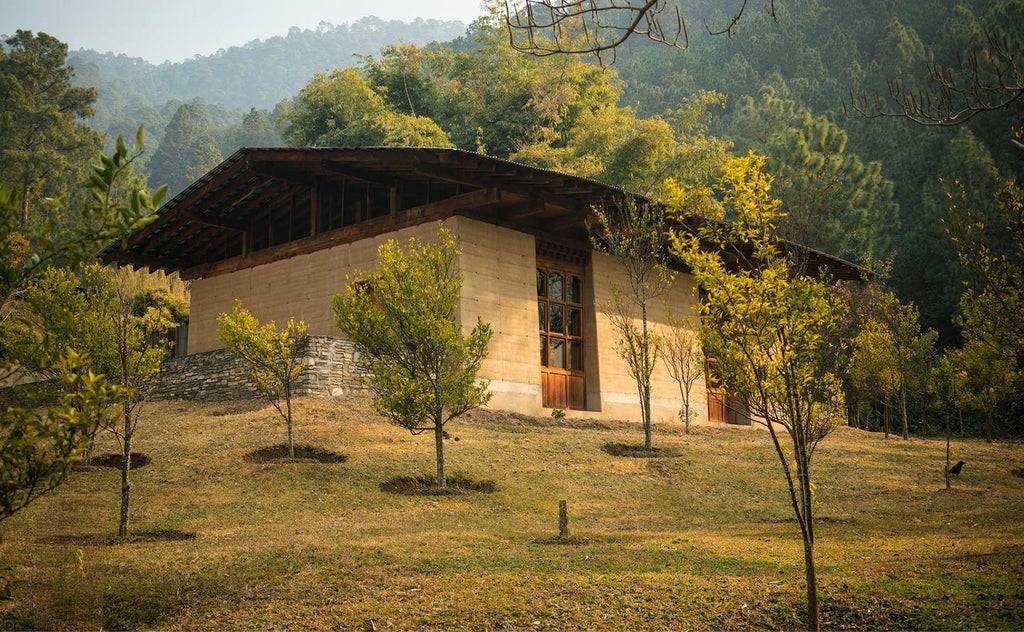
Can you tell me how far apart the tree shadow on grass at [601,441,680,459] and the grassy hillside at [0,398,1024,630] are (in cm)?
24

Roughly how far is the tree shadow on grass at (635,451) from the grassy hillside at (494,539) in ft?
0.79

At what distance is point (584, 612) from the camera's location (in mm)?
7648

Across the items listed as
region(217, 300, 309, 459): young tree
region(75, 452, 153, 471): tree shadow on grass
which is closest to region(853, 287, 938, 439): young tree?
region(217, 300, 309, 459): young tree

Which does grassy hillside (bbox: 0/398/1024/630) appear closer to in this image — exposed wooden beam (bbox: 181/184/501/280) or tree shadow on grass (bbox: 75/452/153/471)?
tree shadow on grass (bbox: 75/452/153/471)

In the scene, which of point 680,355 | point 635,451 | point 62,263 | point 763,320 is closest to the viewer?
point 62,263

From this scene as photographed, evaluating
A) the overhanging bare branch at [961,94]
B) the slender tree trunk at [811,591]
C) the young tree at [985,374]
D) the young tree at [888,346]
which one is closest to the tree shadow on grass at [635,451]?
the young tree at [985,374]

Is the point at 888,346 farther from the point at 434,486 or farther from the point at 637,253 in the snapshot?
the point at 434,486

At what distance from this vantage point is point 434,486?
1359cm

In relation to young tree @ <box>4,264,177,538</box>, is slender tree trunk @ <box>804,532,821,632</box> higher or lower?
lower

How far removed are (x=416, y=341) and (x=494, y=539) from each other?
13.8 ft

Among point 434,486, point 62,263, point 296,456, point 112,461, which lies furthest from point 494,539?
point 112,461

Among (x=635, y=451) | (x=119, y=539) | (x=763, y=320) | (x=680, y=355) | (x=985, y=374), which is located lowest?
(x=119, y=539)

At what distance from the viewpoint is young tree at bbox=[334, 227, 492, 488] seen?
1350 cm

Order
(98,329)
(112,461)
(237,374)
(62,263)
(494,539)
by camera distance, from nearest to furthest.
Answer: (62,263), (494,539), (98,329), (112,461), (237,374)
